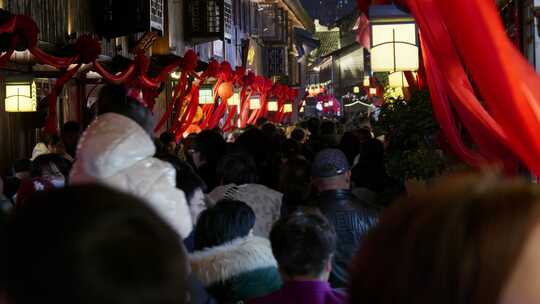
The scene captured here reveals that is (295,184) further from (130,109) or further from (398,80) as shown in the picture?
(398,80)

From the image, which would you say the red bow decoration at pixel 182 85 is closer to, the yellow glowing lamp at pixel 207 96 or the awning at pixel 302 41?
the yellow glowing lamp at pixel 207 96

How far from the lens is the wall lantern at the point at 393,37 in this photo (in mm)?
10094

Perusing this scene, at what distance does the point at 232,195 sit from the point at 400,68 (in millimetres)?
4021

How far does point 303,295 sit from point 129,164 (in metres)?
0.97

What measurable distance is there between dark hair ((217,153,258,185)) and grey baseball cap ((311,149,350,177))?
1.06m

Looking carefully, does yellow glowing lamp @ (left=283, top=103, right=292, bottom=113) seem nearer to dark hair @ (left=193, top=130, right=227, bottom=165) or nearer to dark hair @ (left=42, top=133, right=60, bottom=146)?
dark hair @ (left=42, top=133, right=60, bottom=146)

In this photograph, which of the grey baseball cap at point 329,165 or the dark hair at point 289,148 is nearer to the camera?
the grey baseball cap at point 329,165

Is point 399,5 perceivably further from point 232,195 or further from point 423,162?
point 232,195

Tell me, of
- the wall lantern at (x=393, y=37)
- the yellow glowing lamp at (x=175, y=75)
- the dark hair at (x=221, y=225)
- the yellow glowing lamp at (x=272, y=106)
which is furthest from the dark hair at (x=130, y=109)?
the yellow glowing lamp at (x=272, y=106)

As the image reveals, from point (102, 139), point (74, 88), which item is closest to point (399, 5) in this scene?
point (102, 139)

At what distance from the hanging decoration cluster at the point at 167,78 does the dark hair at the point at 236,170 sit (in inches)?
33.4

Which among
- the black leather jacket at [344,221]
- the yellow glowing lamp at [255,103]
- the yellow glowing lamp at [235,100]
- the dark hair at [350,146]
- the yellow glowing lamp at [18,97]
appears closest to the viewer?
the black leather jacket at [344,221]

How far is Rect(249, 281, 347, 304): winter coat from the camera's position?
12.8 feet

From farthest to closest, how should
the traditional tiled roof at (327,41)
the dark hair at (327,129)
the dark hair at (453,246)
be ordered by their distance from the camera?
the traditional tiled roof at (327,41)
the dark hair at (327,129)
the dark hair at (453,246)
